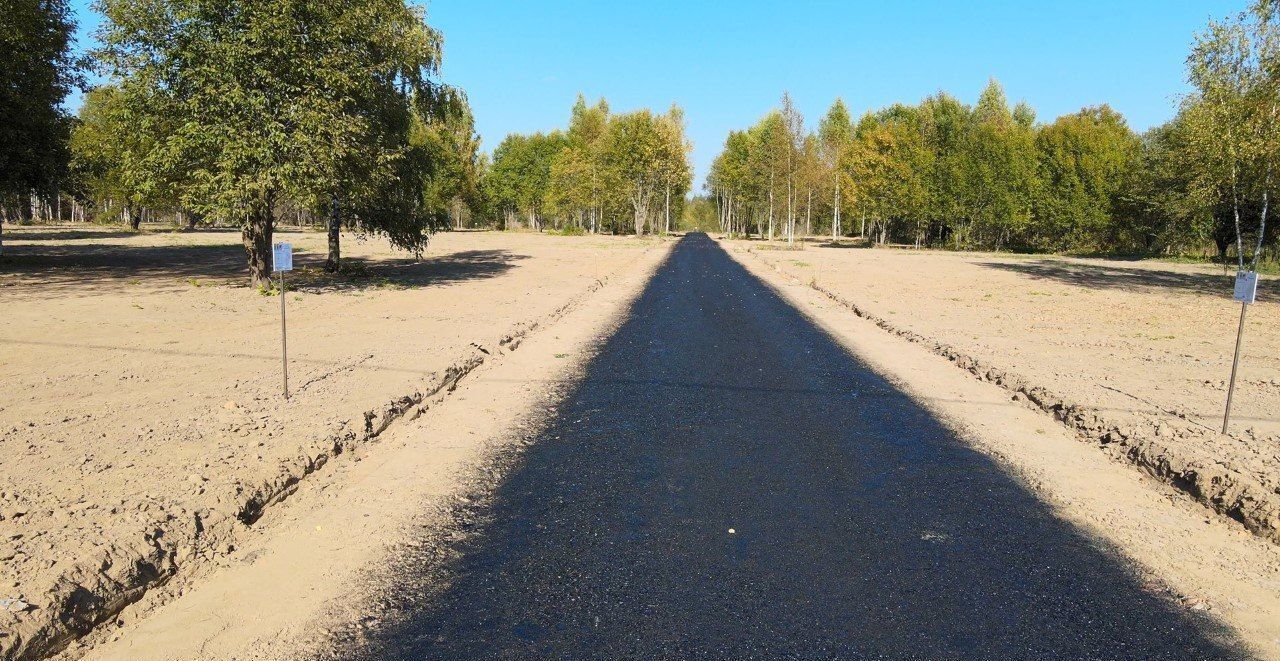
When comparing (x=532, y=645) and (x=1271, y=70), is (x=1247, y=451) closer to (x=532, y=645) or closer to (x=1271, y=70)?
(x=532, y=645)

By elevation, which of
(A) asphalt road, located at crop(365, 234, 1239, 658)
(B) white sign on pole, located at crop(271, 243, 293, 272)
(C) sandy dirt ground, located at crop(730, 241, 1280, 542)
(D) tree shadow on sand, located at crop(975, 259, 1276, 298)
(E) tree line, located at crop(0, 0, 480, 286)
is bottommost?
(A) asphalt road, located at crop(365, 234, 1239, 658)

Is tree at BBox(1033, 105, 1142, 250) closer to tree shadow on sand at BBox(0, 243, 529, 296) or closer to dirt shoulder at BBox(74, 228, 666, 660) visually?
tree shadow on sand at BBox(0, 243, 529, 296)

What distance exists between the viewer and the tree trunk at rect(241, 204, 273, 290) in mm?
18922

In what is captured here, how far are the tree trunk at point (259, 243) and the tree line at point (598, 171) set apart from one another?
52.0m

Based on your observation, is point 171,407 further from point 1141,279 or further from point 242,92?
point 1141,279

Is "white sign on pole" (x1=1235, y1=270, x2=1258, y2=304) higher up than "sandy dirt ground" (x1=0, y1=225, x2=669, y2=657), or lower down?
higher up

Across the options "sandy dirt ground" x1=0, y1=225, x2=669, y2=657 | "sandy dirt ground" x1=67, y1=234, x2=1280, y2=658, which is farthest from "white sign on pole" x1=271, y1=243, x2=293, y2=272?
"sandy dirt ground" x1=67, y1=234, x2=1280, y2=658

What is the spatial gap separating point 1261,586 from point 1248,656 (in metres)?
1.08

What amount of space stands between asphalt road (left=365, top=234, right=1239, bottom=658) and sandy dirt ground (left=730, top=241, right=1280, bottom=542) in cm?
171

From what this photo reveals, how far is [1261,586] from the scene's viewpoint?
4.39 m

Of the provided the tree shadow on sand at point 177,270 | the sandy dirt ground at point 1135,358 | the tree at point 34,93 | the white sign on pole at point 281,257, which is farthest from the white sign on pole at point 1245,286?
the tree at point 34,93

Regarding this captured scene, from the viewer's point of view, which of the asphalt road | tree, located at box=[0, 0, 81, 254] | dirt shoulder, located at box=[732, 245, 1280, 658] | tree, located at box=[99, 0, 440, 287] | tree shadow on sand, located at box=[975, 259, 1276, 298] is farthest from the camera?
tree shadow on sand, located at box=[975, 259, 1276, 298]

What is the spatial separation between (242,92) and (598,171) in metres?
61.7

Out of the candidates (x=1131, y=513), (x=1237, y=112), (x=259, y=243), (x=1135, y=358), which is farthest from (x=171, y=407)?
(x=1237, y=112)
